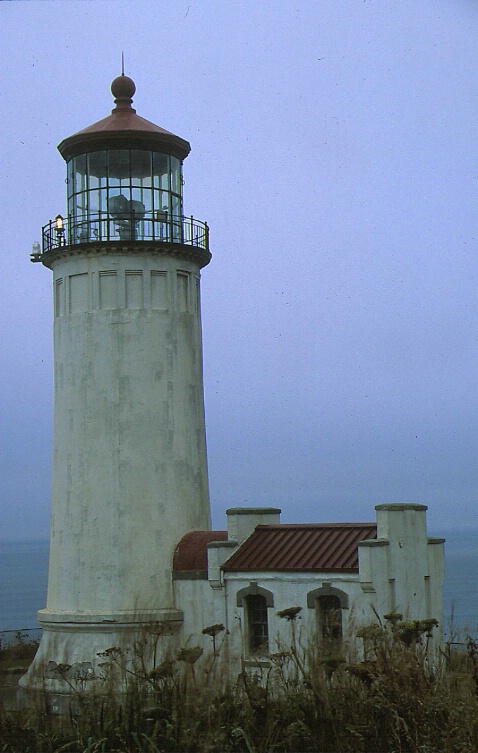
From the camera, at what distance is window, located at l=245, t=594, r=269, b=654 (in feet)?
85.6

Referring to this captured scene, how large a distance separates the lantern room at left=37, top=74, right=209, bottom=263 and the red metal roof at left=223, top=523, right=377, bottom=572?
23.7ft

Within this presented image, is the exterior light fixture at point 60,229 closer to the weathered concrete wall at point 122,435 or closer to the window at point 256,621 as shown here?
the weathered concrete wall at point 122,435

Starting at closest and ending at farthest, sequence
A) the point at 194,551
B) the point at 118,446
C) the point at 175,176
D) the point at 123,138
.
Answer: the point at 194,551 → the point at 118,446 → the point at 123,138 → the point at 175,176

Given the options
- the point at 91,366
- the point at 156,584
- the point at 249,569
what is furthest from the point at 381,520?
the point at 91,366

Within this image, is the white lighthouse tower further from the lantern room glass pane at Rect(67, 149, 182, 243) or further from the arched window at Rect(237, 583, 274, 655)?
the arched window at Rect(237, 583, 274, 655)

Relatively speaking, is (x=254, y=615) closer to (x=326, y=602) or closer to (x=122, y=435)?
(x=326, y=602)

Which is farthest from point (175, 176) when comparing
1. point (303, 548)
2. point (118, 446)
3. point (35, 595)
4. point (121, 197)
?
point (35, 595)

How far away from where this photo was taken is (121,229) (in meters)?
28.9

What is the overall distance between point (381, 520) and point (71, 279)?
941 cm

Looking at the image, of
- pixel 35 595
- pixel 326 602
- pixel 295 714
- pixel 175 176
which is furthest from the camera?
pixel 35 595

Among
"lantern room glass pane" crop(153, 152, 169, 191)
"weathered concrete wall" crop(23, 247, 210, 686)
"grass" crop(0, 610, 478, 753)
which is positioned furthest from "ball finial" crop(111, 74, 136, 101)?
"grass" crop(0, 610, 478, 753)

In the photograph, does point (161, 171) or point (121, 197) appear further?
point (161, 171)

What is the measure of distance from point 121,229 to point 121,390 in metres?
3.84

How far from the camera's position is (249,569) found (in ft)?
85.8
